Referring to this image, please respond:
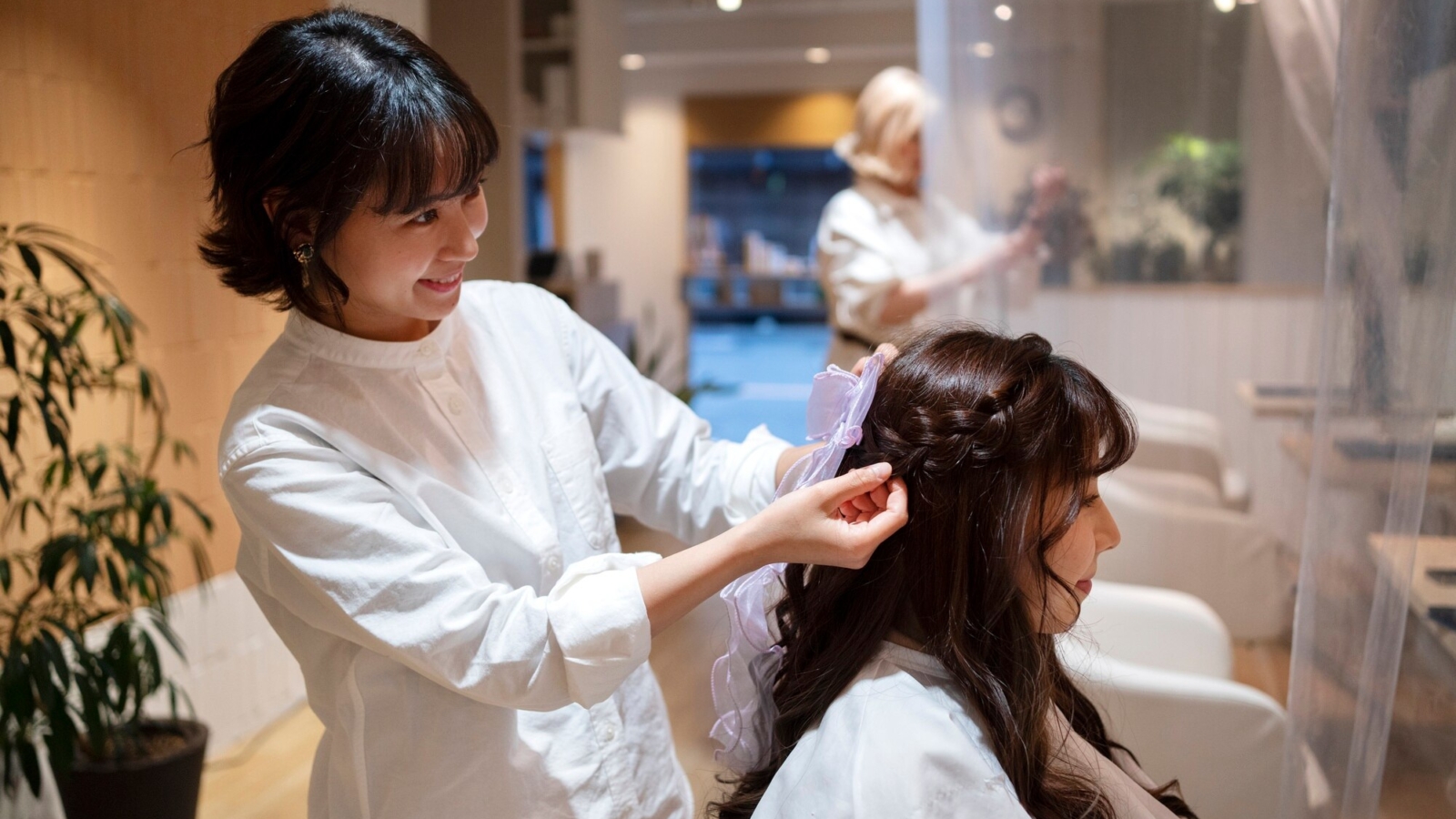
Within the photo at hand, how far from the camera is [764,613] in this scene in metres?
1.09

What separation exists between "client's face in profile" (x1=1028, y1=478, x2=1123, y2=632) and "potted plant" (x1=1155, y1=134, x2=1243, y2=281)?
1.59 m

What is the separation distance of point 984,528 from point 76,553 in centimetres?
167

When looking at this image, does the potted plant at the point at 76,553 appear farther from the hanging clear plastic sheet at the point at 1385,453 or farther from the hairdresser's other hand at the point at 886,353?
the hanging clear plastic sheet at the point at 1385,453

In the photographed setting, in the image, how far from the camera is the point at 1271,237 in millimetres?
2217

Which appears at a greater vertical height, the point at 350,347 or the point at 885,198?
the point at 885,198

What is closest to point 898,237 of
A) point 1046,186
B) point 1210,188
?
point 1046,186

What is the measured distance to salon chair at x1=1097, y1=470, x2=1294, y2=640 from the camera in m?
1.98

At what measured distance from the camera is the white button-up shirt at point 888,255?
242 cm

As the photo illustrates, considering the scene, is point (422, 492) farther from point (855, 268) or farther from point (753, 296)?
point (753, 296)

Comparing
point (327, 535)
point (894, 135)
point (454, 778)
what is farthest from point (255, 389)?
point (894, 135)

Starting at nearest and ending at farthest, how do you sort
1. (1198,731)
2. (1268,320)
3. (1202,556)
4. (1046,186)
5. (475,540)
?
(475,540)
(1198,731)
(1268,320)
(1202,556)
(1046,186)

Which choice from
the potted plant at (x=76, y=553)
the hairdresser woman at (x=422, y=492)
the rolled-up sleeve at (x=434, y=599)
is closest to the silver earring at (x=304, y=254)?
the hairdresser woman at (x=422, y=492)

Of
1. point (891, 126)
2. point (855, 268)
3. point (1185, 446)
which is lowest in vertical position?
point (1185, 446)

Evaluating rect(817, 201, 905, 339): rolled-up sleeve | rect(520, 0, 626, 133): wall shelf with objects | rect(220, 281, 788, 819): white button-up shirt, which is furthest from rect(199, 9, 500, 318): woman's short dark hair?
rect(520, 0, 626, 133): wall shelf with objects
